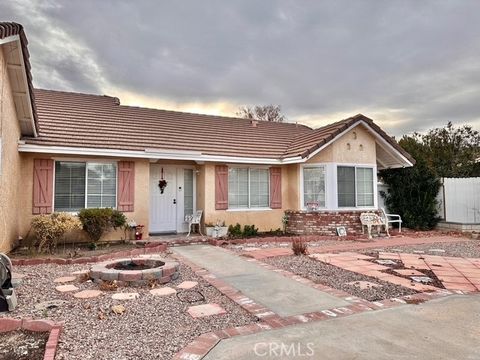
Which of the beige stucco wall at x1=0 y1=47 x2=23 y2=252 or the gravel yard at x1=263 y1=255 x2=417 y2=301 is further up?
the beige stucco wall at x1=0 y1=47 x2=23 y2=252

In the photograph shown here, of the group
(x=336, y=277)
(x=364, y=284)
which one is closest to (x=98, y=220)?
(x=336, y=277)

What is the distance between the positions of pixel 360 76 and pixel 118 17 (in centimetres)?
990

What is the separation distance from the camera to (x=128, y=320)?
4359 mm

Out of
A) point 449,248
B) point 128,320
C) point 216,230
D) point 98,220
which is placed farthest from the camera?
point 216,230

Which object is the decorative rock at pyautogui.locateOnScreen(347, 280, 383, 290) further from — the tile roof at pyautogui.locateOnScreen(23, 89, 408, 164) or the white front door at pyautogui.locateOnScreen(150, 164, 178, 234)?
the white front door at pyautogui.locateOnScreen(150, 164, 178, 234)

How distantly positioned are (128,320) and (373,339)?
306 centimetres

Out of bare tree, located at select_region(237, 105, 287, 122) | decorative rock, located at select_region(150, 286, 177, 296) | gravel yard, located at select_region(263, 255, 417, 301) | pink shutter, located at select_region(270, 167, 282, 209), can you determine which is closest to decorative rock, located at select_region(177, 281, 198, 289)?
decorative rock, located at select_region(150, 286, 177, 296)

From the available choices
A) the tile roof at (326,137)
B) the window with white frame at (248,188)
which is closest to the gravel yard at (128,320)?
the window with white frame at (248,188)

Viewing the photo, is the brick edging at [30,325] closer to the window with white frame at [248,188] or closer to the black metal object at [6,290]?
the black metal object at [6,290]

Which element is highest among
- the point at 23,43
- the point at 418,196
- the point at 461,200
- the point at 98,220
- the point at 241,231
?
the point at 23,43

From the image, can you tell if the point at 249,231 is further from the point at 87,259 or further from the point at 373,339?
the point at 373,339

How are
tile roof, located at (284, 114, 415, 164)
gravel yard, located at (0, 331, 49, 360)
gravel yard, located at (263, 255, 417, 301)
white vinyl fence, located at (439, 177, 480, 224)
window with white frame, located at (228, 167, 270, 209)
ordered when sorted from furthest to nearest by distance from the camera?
white vinyl fence, located at (439, 177, 480, 224), window with white frame, located at (228, 167, 270, 209), tile roof, located at (284, 114, 415, 164), gravel yard, located at (263, 255, 417, 301), gravel yard, located at (0, 331, 49, 360)

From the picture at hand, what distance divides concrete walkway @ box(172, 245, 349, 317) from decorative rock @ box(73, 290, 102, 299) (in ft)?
7.46

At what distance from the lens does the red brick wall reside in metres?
12.7
